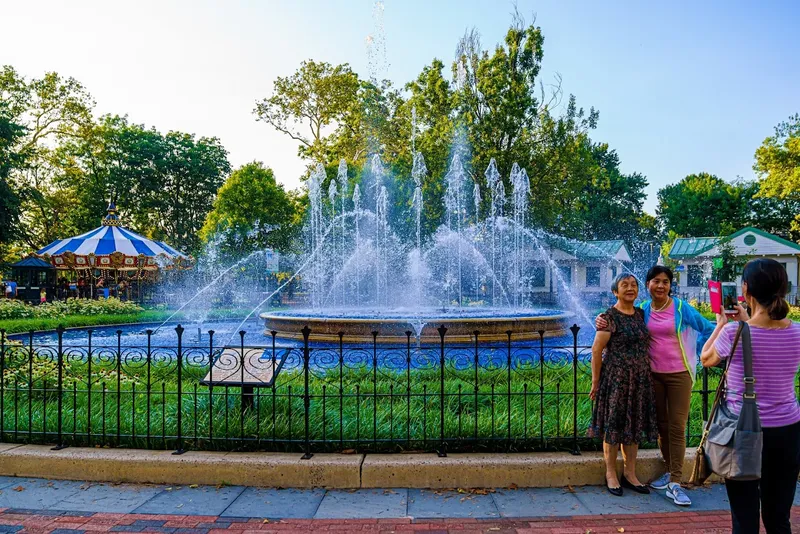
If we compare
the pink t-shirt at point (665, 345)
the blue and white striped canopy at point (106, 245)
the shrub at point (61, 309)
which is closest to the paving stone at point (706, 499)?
the pink t-shirt at point (665, 345)

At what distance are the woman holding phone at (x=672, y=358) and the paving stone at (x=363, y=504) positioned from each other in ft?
6.24

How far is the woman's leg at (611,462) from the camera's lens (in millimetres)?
4078

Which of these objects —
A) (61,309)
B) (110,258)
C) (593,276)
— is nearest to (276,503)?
(61,309)

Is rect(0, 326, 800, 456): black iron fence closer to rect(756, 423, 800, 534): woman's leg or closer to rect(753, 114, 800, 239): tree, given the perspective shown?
rect(756, 423, 800, 534): woman's leg

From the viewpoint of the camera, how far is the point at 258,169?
3180 cm

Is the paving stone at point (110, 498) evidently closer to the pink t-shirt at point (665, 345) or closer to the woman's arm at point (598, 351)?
the woman's arm at point (598, 351)

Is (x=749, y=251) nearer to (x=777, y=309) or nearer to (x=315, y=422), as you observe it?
(x=315, y=422)

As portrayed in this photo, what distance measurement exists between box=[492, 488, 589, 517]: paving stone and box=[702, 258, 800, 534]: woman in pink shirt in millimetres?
1239

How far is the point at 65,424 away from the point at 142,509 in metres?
1.64

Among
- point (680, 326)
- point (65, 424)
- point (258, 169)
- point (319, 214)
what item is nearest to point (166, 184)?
point (258, 169)

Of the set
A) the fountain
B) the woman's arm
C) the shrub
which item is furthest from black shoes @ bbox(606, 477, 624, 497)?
the shrub

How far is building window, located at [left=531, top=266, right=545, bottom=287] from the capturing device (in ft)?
123

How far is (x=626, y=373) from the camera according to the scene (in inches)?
155

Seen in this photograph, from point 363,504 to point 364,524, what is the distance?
1.09 ft
